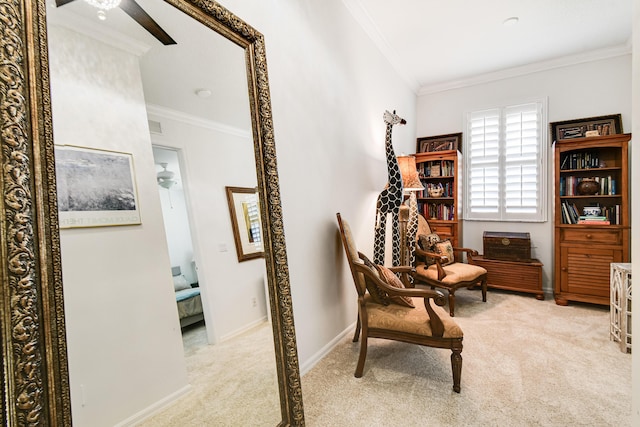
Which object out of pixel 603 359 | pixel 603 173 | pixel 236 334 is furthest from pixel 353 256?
pixel 603 173

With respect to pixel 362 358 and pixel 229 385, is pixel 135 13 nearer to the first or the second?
pixel 229 385

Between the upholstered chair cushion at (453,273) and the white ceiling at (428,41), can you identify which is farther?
the upholstered chair cushion at (453,273)

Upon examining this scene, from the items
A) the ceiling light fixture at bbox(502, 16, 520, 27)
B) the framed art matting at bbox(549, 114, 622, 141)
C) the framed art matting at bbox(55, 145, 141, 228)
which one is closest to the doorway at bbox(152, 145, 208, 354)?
the framed art matting at bbox(55, 145, 141, 228)

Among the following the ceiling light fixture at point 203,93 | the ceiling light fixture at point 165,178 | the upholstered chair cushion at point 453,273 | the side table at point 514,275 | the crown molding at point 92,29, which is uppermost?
the crown molding at point 92,29

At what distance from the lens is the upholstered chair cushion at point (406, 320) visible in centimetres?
188

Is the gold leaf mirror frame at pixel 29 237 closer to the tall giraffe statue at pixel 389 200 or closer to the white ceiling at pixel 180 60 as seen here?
the white ceiling at pixel 180 60

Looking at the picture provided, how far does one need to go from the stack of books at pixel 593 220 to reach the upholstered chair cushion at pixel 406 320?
247cm

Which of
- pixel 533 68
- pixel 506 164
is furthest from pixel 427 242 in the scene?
pixel 533 68

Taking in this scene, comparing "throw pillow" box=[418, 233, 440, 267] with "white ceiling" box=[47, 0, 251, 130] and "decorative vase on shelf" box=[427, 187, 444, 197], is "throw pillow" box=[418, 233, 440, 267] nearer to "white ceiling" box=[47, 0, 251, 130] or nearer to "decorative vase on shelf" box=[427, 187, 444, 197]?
"decorative vase on shelf" box=[427, 187, 444, 197]

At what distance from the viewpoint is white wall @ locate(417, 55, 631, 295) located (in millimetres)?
3588

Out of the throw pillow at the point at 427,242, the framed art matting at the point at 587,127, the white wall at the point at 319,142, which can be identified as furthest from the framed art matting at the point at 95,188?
the framed art matting at the point at 587,127

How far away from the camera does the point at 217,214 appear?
1.26 meters

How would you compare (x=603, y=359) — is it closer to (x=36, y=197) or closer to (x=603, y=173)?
(x=603, y=173)

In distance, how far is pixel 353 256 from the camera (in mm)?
2201
